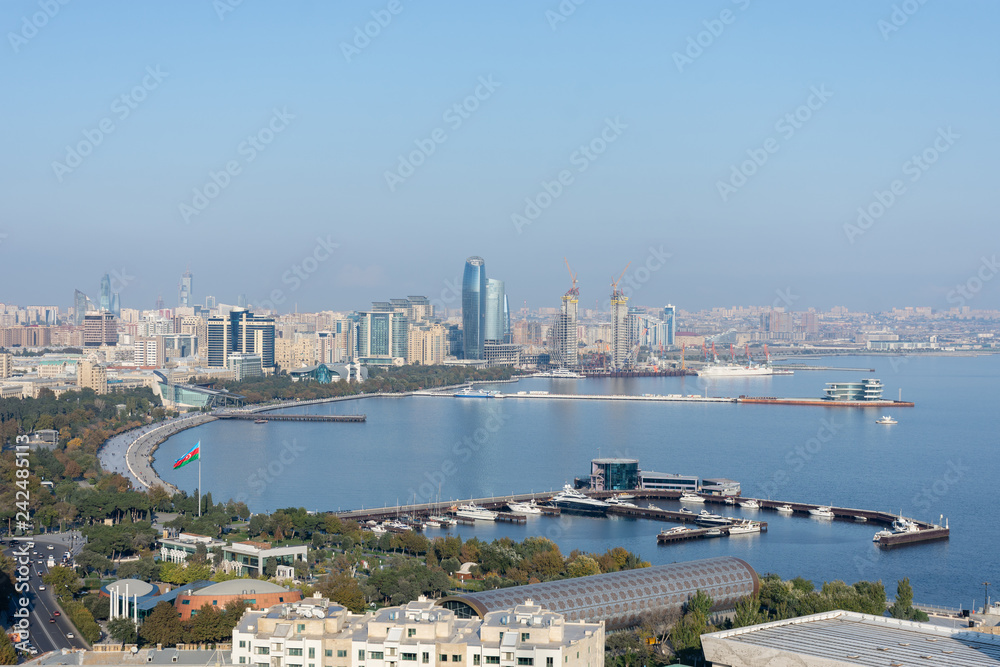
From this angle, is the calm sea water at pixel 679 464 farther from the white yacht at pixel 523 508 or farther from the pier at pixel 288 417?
the pier at pixel 288 417

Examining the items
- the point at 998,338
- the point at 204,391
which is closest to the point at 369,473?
the point at 204,391

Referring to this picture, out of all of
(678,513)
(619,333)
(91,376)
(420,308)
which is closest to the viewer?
(678,513)

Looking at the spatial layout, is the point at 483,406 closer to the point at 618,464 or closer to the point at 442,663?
the point at 618,464

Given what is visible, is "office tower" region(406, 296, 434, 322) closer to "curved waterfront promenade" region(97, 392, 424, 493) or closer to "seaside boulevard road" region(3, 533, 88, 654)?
"curved waterfront promenade" region(97, 392, 424, 493)

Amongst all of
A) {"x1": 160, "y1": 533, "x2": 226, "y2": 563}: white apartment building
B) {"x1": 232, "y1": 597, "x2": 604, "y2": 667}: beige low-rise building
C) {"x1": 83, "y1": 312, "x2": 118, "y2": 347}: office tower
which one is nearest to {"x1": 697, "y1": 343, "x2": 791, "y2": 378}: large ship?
{"x1": 83, "y1": 312, "x2": 118, "y2": 347}: office tower

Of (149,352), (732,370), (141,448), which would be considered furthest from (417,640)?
(732,370)

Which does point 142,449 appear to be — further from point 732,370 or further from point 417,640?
point 732,370
